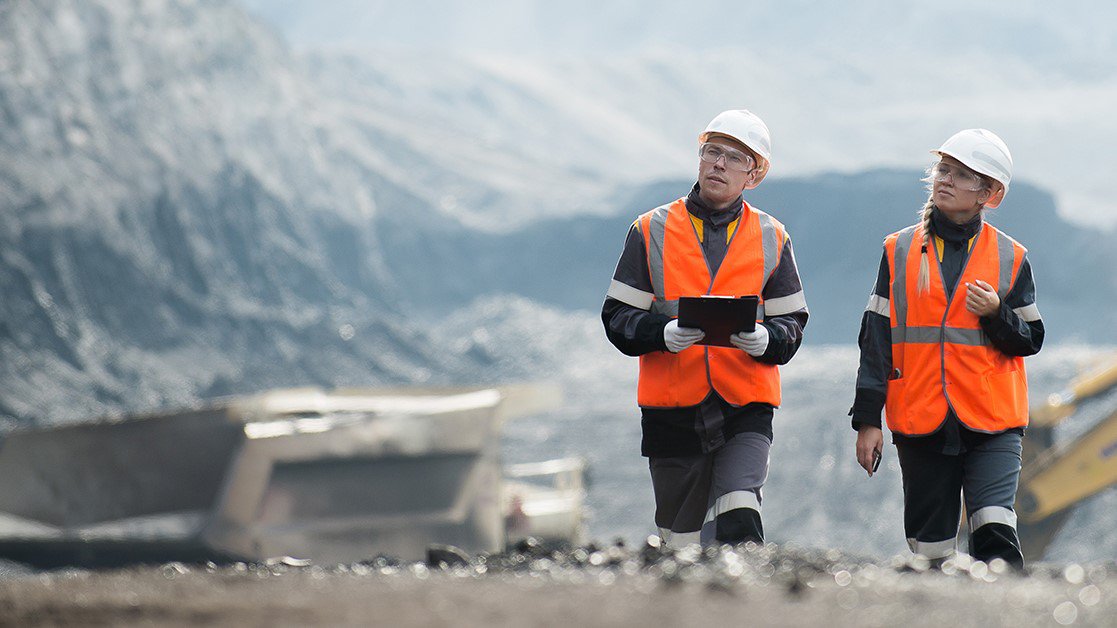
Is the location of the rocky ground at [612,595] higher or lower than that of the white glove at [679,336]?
lower

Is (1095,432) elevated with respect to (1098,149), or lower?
lower

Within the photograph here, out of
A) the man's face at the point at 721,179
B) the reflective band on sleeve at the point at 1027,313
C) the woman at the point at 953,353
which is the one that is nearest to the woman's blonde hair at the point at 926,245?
the woman at the point at 953,353

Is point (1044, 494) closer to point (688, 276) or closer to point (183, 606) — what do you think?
point (688, 276)

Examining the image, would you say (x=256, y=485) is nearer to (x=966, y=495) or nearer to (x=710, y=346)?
(x=710, y=346)

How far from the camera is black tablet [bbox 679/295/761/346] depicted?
374cm

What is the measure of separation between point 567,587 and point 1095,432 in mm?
7091

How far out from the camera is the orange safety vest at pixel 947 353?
383cm

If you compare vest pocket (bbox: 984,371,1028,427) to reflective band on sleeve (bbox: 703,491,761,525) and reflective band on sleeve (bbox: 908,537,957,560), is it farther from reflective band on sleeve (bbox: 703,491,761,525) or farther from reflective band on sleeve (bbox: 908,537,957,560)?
reflective band on sleeve (bbox: 703,491,761,525)

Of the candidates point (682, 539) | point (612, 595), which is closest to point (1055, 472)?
point (682, 539)

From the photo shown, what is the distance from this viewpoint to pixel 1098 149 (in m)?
44.9

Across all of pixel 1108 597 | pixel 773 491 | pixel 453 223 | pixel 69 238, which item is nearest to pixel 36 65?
pixel 69 238

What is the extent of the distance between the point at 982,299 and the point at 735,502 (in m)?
0.82

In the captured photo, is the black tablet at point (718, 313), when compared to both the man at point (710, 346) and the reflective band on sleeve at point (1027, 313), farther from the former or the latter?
the reflective band on sleeve at point (1027, 313)

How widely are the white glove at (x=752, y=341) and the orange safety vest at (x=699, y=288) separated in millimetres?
76
